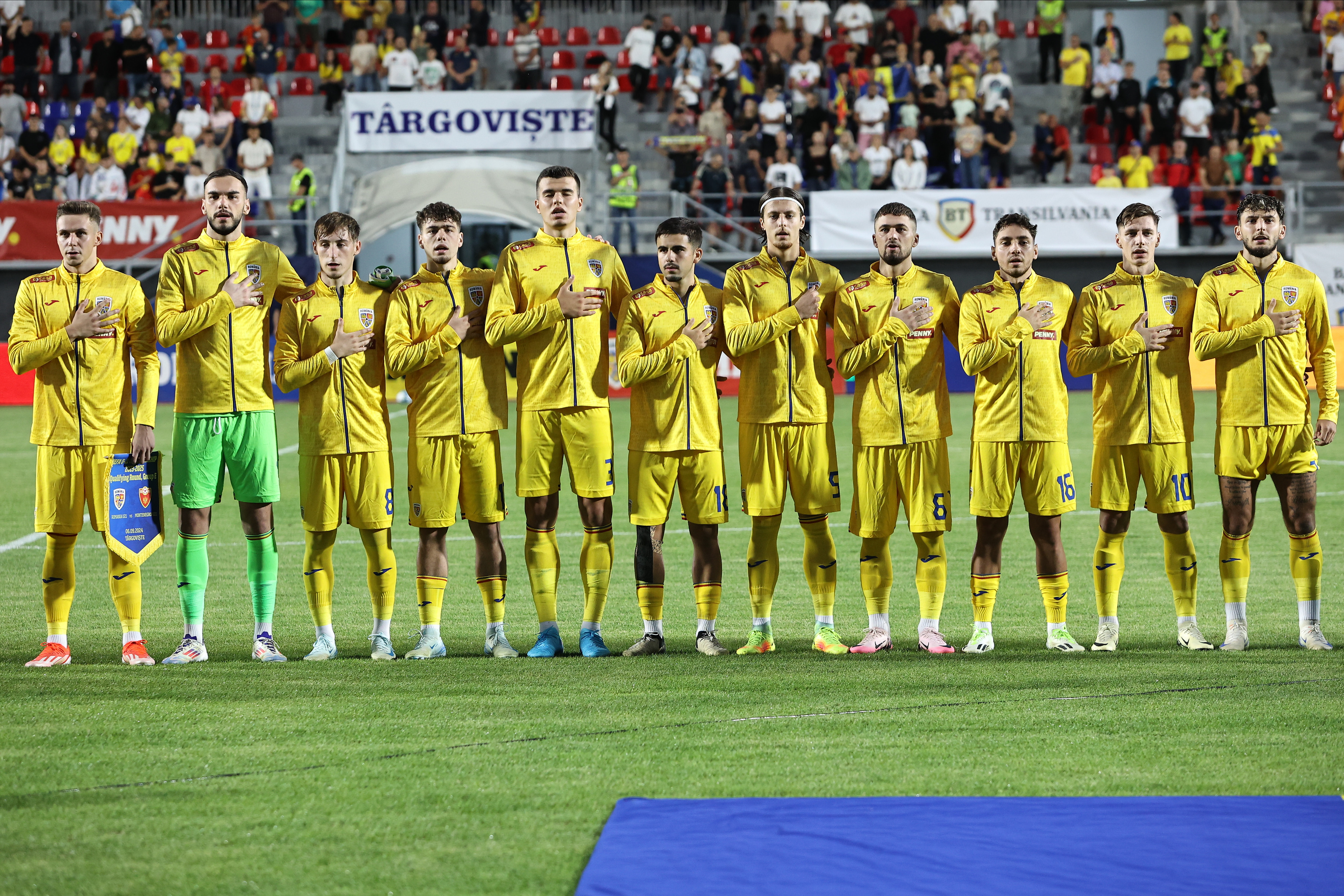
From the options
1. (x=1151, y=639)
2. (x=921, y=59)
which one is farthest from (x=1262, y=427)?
(x=921, y=59)

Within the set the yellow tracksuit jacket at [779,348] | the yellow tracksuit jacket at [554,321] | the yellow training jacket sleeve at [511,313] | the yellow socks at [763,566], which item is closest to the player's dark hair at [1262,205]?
the yellow tracksuit jacket at [779,348]

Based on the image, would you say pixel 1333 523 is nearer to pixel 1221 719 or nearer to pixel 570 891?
pixel 1221 719

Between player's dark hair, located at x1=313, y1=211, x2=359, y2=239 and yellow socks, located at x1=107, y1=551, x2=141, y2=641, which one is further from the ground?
player's dark hair, located at x1=313, y1=211, x2=359, y2=239

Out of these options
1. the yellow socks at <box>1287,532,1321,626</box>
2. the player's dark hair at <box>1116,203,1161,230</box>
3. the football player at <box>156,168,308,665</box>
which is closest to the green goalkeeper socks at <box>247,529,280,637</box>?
the football player at <box>156,168,308,665</box>

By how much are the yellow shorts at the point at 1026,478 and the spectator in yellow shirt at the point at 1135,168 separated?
18.5m

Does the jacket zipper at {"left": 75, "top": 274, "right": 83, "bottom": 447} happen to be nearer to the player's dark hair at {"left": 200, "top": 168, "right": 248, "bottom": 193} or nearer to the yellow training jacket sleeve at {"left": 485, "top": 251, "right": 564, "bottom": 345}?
the player's dark hair at {"left": 200, "top": 168, "right": 248, "bottom": 193}

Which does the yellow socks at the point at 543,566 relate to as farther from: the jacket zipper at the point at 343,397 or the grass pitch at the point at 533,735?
the jacket zipper at the point at 343,397

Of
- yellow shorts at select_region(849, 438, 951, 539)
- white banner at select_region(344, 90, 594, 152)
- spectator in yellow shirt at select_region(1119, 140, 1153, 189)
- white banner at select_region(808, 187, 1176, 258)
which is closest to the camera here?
yellow shorts at select_region(849, 438, 951, 539)

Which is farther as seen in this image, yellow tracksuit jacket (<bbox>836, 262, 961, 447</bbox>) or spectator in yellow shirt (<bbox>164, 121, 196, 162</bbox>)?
spectator in yellow shirt (<bbox>164, 121, 196, 162</bbox>)

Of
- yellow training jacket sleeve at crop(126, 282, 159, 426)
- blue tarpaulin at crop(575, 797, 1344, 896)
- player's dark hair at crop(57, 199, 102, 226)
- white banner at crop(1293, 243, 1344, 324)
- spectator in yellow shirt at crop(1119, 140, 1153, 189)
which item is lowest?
blue tarpaulin at crop(575, 797, 1344, 896)

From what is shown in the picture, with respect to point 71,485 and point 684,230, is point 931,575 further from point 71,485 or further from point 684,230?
point 71,485

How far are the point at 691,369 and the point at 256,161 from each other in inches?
797

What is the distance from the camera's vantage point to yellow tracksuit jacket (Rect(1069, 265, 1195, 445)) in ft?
23.4

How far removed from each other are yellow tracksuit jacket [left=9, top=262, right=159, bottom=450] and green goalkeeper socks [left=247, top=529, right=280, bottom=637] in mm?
738
